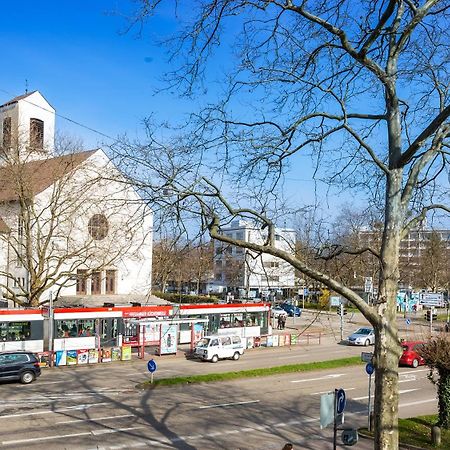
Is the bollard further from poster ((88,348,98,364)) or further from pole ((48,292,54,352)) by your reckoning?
pole ((48,292,54,352))

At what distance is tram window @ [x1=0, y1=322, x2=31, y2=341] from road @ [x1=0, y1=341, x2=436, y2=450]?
9.57ft

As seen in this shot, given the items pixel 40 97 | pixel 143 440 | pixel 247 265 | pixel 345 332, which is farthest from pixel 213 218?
pixel 40 97

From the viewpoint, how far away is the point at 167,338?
36.0 metres

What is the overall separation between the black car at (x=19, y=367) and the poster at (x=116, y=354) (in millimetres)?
7191

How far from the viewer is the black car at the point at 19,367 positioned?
1024 inches

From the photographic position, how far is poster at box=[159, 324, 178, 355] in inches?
1412

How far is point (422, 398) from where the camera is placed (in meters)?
24.5

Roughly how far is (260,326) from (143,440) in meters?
27.5

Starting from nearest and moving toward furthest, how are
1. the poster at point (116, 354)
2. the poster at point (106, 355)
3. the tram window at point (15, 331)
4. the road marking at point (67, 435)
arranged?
the road marking at point (67, 435), the tram window at point (15, 331), the poster at point (106, 355), the poster at point (116, 354)

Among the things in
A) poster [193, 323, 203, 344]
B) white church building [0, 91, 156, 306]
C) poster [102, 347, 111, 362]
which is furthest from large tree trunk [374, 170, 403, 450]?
poster [193, 323, 203, 344]

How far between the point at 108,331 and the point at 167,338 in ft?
11.7

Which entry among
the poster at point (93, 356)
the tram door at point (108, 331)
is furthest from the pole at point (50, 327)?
the tram door at point (108, 331)

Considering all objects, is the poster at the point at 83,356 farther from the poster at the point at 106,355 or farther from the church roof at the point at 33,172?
the church roof at the point at 33,172

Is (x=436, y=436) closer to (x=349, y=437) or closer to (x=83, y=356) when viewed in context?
(x=349, y=437)
